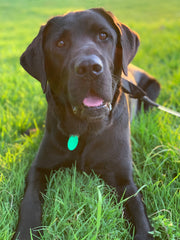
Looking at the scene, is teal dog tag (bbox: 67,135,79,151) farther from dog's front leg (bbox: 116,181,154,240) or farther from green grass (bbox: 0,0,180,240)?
dog's front leg (bbox: 116,181,154,240)

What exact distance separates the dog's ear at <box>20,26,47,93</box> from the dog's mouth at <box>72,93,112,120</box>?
0.34 meters

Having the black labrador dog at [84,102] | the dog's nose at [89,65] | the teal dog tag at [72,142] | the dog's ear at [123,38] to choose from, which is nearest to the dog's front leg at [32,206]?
the black labrador dog at [84,102]

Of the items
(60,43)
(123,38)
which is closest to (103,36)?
(123,38)

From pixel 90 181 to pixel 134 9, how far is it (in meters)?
10.8

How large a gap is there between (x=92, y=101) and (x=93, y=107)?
41 mm

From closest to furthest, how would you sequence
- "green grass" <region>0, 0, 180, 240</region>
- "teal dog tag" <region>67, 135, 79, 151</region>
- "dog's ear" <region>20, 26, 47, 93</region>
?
1. "green grass" <region>0, 0, 180, 240</region>
2. "dog's ear" <region>20, 26, 47, 93</region>
3. "teal dog tag" <region>67, 135, 79, 151</region>

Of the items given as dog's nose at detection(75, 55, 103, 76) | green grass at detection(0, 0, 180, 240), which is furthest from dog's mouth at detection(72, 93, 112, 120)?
green grass at detection(0, 0, 180, 240)

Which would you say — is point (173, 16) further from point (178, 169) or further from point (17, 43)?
point (178, 169)

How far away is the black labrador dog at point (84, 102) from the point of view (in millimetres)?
1830

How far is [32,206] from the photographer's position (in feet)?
6.09

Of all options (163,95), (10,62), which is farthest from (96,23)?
Result: (10,62)

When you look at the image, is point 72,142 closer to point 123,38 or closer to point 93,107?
point 93,107

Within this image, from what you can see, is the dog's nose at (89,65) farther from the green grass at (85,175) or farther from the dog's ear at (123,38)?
the green grass at (85,175)

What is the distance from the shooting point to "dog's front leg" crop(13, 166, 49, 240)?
5.57 feet
